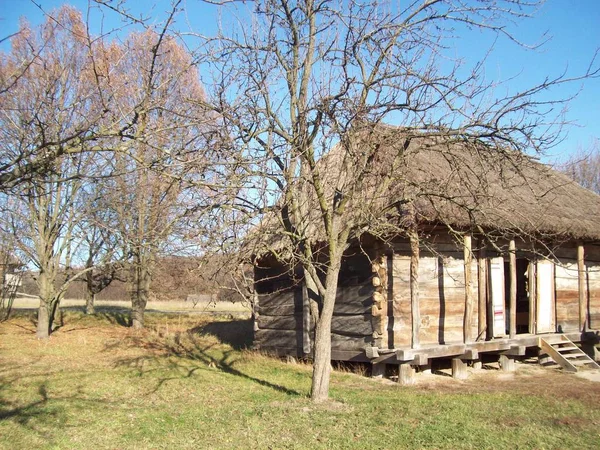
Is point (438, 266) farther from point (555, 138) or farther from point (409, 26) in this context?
point (409, 26)

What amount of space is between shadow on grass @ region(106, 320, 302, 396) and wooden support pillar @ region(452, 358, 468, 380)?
3657mm

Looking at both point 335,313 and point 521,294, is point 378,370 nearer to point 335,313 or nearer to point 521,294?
point 335,313

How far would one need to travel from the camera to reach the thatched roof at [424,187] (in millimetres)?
7586

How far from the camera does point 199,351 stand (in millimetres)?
14578

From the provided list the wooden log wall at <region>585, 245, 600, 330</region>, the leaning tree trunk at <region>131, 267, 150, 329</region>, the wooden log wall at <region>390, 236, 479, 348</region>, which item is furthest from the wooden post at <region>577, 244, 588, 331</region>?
the leaning tree trunk at <region>131, 267, 150, 329</region>

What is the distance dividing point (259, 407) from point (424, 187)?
12.1ft

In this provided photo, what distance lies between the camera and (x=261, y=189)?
7305 millimetres

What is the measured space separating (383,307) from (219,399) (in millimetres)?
3948

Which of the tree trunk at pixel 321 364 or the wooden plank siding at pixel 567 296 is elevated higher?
the wooden plank siding at pixel 567 296

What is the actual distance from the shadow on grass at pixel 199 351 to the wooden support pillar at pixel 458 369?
366cm

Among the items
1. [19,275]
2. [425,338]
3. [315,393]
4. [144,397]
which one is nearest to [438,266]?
[425,338]

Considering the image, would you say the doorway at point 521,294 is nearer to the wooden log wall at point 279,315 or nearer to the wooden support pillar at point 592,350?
the wooden support pillar at point 592,350

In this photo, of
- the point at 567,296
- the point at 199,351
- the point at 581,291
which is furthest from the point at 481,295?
the point at 199,351

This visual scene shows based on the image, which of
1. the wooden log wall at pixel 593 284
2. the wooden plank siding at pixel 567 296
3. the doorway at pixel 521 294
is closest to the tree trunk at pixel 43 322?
the doorway at pixel 521 294
